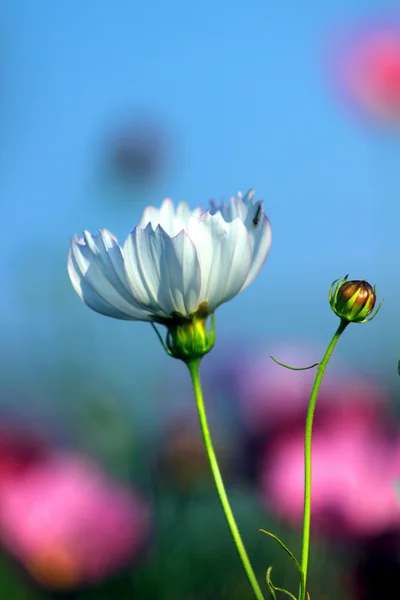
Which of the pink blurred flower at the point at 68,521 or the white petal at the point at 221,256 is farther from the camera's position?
the pink blurred flower at the point at 68,521

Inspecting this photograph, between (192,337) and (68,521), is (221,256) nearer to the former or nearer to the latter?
(192,337)

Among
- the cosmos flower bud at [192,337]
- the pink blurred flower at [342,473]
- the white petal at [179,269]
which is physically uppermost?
the white petal at [179,269]

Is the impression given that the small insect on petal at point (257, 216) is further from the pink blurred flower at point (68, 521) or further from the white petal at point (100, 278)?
the pink blurred flower at point (68, 521)

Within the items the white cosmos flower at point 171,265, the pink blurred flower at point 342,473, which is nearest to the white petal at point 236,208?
the white cosmos flower at point 171,265

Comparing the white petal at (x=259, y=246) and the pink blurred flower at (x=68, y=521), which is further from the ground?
the white petal at (x=259, y=246)

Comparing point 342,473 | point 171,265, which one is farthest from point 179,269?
point 342,473

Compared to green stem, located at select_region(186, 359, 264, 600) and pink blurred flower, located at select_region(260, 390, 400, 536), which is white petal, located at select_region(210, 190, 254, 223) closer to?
green stem, located at select_region(186, 359, 264, 600)
